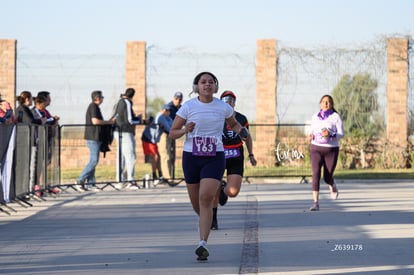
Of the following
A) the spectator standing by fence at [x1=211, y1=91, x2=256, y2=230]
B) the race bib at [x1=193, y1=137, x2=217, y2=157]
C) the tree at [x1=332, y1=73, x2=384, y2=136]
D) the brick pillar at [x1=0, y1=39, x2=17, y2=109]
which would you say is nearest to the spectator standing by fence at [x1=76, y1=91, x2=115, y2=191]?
the brick pillar at [x1=0, y1=39, x2=17, y2=109]

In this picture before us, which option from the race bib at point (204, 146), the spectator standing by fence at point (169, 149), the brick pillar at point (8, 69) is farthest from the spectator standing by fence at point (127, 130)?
the race bib at point (204, 146)

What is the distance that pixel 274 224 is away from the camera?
15.0 meters

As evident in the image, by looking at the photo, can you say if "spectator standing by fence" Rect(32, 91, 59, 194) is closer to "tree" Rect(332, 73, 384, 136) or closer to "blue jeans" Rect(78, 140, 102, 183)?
"blue jeans" Rect(78, 140, 102, 183)

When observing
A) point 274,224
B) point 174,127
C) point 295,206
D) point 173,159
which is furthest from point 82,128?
point 174,127

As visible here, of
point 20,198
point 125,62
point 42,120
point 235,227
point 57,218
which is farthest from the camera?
point 125,62

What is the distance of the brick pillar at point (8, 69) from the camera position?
1225 inches

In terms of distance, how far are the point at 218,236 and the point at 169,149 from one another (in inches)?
466

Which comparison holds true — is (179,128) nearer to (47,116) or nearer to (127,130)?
(47,116)

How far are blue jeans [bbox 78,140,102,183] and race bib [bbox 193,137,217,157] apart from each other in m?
11.6

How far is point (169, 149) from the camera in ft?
82.9

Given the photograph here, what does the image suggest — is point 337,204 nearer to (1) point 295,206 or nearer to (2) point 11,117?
(1) point 295,206

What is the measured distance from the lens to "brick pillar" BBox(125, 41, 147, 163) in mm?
31078

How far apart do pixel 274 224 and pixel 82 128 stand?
11052 millimetres

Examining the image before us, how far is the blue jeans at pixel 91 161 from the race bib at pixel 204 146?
457 inches
